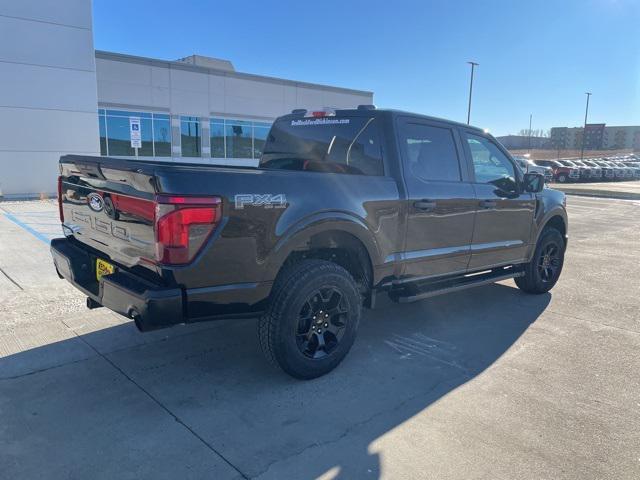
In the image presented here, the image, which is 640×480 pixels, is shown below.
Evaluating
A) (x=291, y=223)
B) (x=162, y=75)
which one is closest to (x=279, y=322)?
(x=291, y=223)

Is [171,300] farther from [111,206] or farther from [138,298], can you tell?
[111,206]

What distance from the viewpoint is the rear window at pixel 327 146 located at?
13.6ft

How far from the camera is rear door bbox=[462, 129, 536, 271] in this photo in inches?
192

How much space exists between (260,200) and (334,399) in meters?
1.44

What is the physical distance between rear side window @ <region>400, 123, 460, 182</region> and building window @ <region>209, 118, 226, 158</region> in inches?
894

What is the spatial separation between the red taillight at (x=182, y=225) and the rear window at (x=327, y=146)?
1657 mm

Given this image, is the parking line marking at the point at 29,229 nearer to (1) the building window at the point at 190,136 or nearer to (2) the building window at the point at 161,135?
(2) the building window at the point at 161,135

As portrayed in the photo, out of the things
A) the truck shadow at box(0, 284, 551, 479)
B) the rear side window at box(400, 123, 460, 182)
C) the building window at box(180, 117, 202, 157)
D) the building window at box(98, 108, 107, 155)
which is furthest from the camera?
the building window at box(180, 117, 202, 157)

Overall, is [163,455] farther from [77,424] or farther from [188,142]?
[188,142]

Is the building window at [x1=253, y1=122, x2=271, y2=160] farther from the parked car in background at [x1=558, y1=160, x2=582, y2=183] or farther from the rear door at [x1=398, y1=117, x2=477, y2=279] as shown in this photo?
the rear door at [x1=398, y1=117, x2=477, y2=279]

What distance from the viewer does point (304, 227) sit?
3312mm

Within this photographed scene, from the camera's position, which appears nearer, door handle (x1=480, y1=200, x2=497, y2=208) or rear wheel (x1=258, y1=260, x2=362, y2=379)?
rear wheel (x1=258, y1=260, x2=362, y2=379)

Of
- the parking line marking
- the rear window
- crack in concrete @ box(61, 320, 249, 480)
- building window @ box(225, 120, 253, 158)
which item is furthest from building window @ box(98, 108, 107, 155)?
crack in concrete @ box(61, 320, 249, 480)

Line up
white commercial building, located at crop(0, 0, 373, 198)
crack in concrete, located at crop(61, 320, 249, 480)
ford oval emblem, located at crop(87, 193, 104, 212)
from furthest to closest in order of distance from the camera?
white commercial building, located at crop(0, 0, 373, 198), ford oval emblem, located at crop(87, 193, 104, 212), crack in concrete, located at crop(61, 320, 249, 480)
